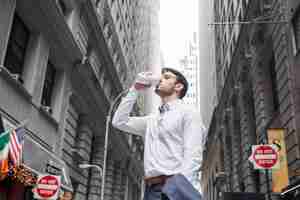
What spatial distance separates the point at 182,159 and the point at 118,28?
33.6 meters

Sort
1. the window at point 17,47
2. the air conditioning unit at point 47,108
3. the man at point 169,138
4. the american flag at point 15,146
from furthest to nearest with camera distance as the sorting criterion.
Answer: the air conditioning unit at point 47,108
the window at point 17,47
the american flag at point 15,146
the man at point 169,138

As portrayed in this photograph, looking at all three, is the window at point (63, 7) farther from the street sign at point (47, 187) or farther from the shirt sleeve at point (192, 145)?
the shirt sleeve at point (192, 145)

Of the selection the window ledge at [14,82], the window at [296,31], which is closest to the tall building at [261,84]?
the window at [296,31]

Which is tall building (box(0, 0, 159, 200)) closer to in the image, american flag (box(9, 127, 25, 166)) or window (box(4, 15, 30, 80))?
window (box(4, 15, 30, 80))

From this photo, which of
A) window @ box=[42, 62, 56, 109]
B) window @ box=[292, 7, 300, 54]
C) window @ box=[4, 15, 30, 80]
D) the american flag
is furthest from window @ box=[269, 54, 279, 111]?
the american flag

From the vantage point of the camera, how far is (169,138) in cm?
402

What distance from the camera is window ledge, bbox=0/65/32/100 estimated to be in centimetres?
1403

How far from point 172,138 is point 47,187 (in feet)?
41.7

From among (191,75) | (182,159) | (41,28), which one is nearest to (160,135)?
(182,159)

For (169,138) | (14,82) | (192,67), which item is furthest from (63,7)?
(192,67)

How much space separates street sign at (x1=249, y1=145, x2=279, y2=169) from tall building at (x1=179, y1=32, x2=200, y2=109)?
127 metres

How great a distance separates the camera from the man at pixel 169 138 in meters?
3.62

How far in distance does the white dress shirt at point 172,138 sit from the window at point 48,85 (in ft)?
53.3

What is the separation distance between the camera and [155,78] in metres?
4.30
